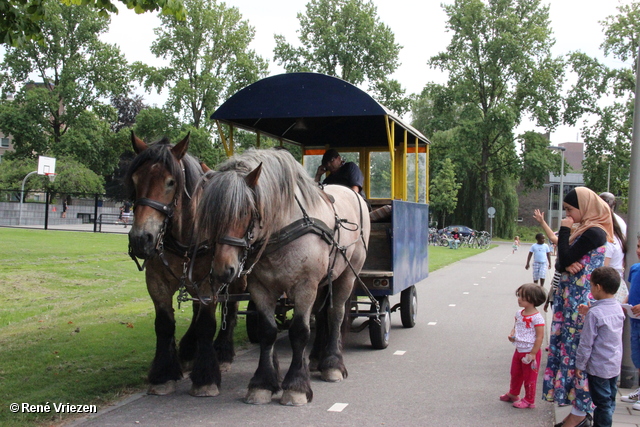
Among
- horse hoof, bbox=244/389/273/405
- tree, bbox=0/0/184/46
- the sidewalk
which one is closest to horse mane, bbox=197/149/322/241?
horse hoof, bbox=244/389/273/405

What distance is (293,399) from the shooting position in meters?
4.86

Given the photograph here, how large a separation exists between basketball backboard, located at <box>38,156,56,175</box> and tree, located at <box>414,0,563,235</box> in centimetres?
2793

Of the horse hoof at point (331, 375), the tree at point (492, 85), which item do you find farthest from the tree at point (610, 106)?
the horse hoof at point (331, 375)

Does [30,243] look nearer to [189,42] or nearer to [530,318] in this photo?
[530,318]

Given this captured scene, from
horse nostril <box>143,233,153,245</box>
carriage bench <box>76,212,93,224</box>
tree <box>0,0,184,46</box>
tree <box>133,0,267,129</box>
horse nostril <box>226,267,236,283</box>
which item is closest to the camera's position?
horse nostril <box>226,267,236,283</box>

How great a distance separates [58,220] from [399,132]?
28668 millimetres

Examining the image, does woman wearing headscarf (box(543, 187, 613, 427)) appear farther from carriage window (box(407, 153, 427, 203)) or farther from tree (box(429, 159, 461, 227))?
tree (box(429, 159, 461, 227))

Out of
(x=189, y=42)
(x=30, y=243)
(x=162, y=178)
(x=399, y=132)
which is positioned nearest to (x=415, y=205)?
(x=399, y=132)

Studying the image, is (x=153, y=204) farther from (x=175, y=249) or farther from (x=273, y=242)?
(x=273, y=242)

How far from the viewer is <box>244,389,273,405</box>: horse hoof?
489cm

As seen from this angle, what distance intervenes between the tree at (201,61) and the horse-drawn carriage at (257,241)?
1351 inches

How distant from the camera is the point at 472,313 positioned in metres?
10.6

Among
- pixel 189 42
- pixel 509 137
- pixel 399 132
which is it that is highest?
pixel 189 42

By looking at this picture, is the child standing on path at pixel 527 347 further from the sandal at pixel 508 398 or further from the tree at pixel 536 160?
the tree at pixel 536 160
